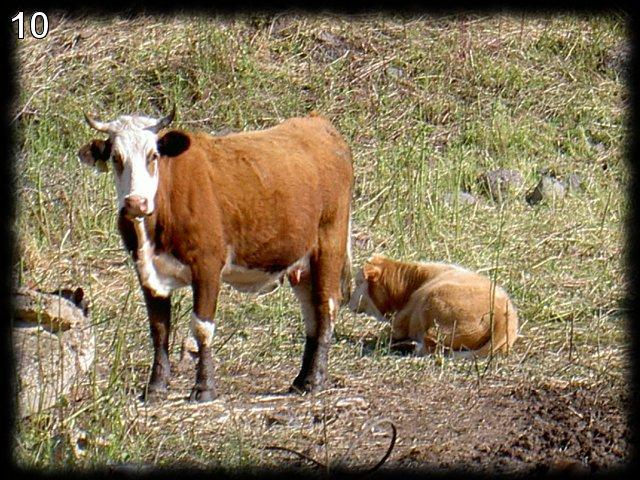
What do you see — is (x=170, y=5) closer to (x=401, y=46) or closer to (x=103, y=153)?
(x=401, y=46)

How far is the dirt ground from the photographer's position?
20.4 feet

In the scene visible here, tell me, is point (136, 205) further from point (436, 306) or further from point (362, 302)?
→ point (362, 302)

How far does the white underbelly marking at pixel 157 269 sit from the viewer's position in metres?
7.12

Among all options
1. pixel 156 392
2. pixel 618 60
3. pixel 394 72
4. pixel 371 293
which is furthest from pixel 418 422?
pixel 618 60

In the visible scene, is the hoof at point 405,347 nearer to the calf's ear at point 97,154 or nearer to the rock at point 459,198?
the calf's ear at point 97,154

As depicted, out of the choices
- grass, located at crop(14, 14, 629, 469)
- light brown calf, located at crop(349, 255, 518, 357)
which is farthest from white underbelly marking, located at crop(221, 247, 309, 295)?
light brown calf, located at crop(349, 255, 518, 357)

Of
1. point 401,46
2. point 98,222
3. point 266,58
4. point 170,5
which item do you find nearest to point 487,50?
point 401,46

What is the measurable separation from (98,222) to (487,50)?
5994 mm

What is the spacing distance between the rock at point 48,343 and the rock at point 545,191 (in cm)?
608

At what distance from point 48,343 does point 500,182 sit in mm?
6666

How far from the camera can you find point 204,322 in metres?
7.19

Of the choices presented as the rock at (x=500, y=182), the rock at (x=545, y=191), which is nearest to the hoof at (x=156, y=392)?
the rock at (x=500, y=182)

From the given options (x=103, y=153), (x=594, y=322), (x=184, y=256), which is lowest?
(x=594, y=322)

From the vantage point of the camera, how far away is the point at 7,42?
12.7 metres
